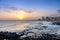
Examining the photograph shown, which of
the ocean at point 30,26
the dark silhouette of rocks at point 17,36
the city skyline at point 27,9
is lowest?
the dark silhouette of rocks at point 17,36

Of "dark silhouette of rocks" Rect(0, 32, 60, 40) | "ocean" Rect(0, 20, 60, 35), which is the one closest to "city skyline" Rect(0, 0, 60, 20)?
"ocean" Rect(0, 20, 60, 35)

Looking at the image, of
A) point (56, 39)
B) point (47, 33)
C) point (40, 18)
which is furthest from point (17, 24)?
point (56, 39)

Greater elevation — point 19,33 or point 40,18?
point 40,18

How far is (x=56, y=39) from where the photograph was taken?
1.77 m

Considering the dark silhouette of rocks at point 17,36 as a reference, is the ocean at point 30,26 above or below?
above

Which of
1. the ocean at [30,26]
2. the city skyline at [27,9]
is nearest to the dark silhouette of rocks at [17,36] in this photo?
the ocean at [30,26]

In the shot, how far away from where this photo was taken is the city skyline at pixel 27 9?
1.86 m

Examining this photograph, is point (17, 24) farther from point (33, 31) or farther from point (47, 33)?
point (47, 33)

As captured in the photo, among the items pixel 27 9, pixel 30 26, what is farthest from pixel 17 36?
pixel 27 9

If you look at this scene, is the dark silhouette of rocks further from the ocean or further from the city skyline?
the city skyline

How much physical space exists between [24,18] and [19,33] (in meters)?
0.27

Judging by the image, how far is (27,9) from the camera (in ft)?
6.19

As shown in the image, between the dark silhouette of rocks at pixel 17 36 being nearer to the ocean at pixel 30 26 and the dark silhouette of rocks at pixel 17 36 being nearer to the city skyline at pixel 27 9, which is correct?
the ocean at pixel 30 26

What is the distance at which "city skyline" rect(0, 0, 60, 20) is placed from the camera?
6.11ft
